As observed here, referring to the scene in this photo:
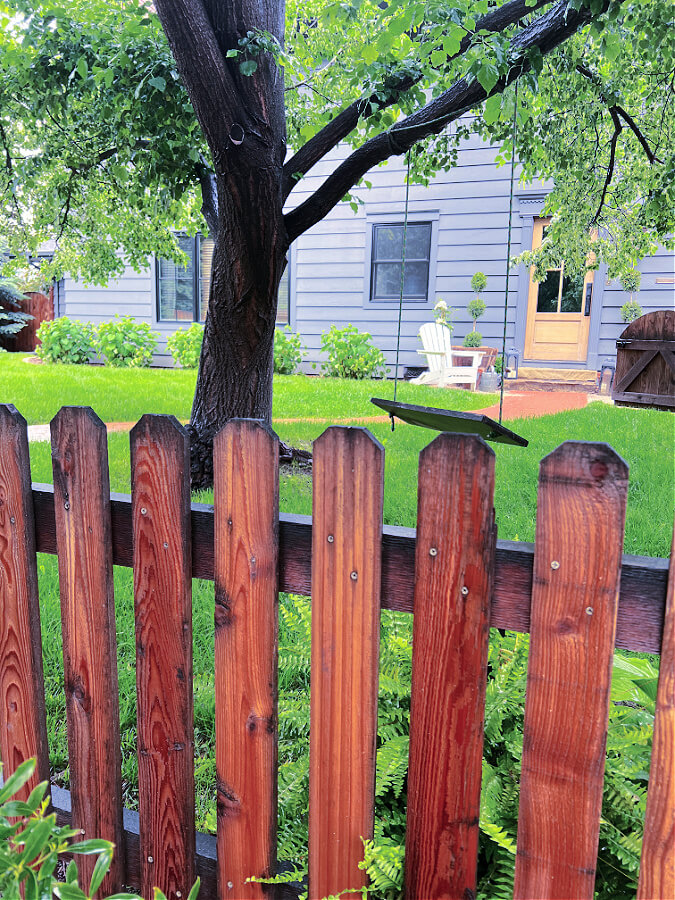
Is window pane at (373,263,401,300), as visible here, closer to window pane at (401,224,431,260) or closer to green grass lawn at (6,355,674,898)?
window pane at (401,224,431,260)

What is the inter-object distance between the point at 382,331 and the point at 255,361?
9.81 m

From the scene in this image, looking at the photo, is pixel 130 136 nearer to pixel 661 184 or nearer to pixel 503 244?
pixel 661 184

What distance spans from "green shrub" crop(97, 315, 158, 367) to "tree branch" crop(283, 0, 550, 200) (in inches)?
446

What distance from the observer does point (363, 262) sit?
48.3 feet

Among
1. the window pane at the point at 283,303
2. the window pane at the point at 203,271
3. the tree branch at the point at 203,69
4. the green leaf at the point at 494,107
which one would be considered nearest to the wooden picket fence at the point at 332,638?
the green leaf at the point at 494,107

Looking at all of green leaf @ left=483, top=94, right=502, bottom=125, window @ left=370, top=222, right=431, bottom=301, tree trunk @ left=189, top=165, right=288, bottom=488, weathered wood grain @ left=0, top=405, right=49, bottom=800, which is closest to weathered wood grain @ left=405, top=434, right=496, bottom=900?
weathered wood grain @ left=0, top=405, right=49, bottom=800

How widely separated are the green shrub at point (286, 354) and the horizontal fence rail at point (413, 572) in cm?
1266

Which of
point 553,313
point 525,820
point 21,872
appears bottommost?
point 525,820

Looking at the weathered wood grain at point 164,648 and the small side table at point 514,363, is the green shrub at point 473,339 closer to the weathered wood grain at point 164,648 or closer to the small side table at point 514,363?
the small side table at point 514,363

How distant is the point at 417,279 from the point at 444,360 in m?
2.75

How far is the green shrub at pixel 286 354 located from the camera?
1411 centimetres

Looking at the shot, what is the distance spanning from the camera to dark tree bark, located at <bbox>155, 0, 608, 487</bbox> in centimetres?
387

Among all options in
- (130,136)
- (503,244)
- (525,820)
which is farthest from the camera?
(503,244)

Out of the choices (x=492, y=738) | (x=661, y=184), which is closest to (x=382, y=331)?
(x=661, y=184)
